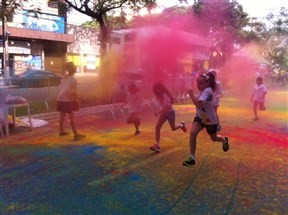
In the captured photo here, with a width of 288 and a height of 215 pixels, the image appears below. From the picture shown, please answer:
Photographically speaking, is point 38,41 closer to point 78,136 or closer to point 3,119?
point 3,119

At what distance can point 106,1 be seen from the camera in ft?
44.9

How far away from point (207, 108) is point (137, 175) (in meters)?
1.42

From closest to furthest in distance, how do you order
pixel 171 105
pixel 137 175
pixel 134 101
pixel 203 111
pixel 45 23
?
pixel 137 175 < pixel 203 111 < pixel 171 105 < pixel 134 101 < pixel 45 23

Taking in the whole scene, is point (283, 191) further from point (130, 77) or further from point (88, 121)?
point (130, 77)

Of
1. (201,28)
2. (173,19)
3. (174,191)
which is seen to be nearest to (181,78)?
(201,28)

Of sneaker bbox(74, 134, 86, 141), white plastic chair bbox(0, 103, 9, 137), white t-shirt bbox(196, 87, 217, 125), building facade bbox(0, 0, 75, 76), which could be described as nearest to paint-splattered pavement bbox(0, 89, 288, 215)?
sneaker bbox(74, 134, 86, 141)

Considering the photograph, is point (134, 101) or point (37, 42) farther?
point (37, 42)

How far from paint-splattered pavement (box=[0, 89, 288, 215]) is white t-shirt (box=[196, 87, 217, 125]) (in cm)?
72

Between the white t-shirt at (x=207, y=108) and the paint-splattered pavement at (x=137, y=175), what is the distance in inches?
28.2

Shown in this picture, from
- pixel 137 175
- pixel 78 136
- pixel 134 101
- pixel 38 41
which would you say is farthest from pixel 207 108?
pixel 38 41

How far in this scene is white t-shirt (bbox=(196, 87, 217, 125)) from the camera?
16.5 feet

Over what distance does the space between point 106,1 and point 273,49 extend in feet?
106

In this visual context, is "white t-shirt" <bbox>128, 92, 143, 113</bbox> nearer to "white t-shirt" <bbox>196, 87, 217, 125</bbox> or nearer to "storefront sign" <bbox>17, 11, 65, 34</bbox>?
"white t-shirt" <bbox>196, 87, 217, 125</bbox>

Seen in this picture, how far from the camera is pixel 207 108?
5129 mm
